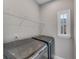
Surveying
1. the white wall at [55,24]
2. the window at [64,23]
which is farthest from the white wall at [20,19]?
the window at [64,23]

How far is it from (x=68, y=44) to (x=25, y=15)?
2.78 feet

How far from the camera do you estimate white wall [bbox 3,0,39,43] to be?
0.76 m

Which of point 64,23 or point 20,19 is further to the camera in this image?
point 64,23

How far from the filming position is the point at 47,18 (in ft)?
4.36

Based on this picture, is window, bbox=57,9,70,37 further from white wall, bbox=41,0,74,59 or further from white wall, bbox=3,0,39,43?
white wall, bbox=3,0,39,43

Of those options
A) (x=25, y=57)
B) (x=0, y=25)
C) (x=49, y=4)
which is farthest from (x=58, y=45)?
(x=0, y=25)

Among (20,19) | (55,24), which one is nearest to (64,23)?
(55,24)

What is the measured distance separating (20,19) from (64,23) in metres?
0.75

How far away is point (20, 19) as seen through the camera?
91cm

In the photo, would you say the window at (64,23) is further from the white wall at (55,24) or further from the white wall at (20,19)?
the white wall at (20,19)

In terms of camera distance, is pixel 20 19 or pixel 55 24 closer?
pixel 20 19

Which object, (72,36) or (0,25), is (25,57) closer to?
(0,25)

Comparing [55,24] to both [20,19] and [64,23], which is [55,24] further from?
[20,19]

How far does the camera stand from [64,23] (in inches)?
49.6
